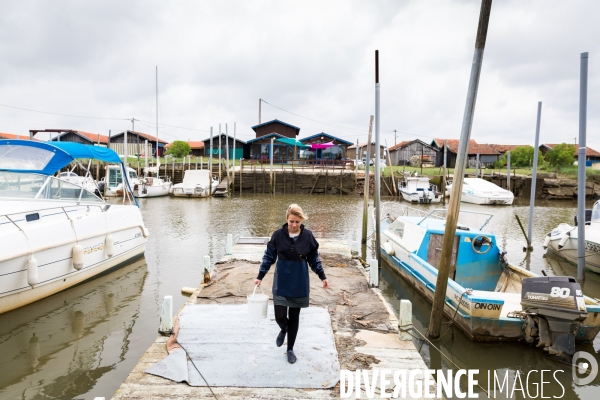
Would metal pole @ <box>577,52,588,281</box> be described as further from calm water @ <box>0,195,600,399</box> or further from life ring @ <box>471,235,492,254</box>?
life ring @ <box>471,235,492,254</box>

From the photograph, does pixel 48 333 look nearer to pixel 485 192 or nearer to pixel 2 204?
pixel 2 204

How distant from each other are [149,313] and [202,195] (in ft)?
84.6

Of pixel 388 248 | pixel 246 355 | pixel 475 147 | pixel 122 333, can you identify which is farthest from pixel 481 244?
pixel 475 147

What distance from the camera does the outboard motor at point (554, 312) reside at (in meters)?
6.12

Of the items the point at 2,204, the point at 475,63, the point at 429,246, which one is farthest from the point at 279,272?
the point at 2,204

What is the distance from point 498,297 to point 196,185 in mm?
29355

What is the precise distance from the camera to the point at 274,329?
19.1 ft

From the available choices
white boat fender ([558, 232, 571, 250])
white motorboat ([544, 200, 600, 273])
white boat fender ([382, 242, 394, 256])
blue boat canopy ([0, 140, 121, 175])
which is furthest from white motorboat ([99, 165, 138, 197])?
white boat fender ([558, 232, 571, 250])

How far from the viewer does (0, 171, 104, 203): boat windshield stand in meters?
9.24

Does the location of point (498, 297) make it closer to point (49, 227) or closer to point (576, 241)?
point (576, 241)

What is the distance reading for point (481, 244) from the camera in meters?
9.11

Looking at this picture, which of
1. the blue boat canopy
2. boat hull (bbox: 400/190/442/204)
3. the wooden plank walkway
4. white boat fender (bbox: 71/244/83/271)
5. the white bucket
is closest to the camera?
the white bucket

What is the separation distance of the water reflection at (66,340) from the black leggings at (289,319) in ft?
9.38

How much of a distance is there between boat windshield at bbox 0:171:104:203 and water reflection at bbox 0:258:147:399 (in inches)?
87.1
